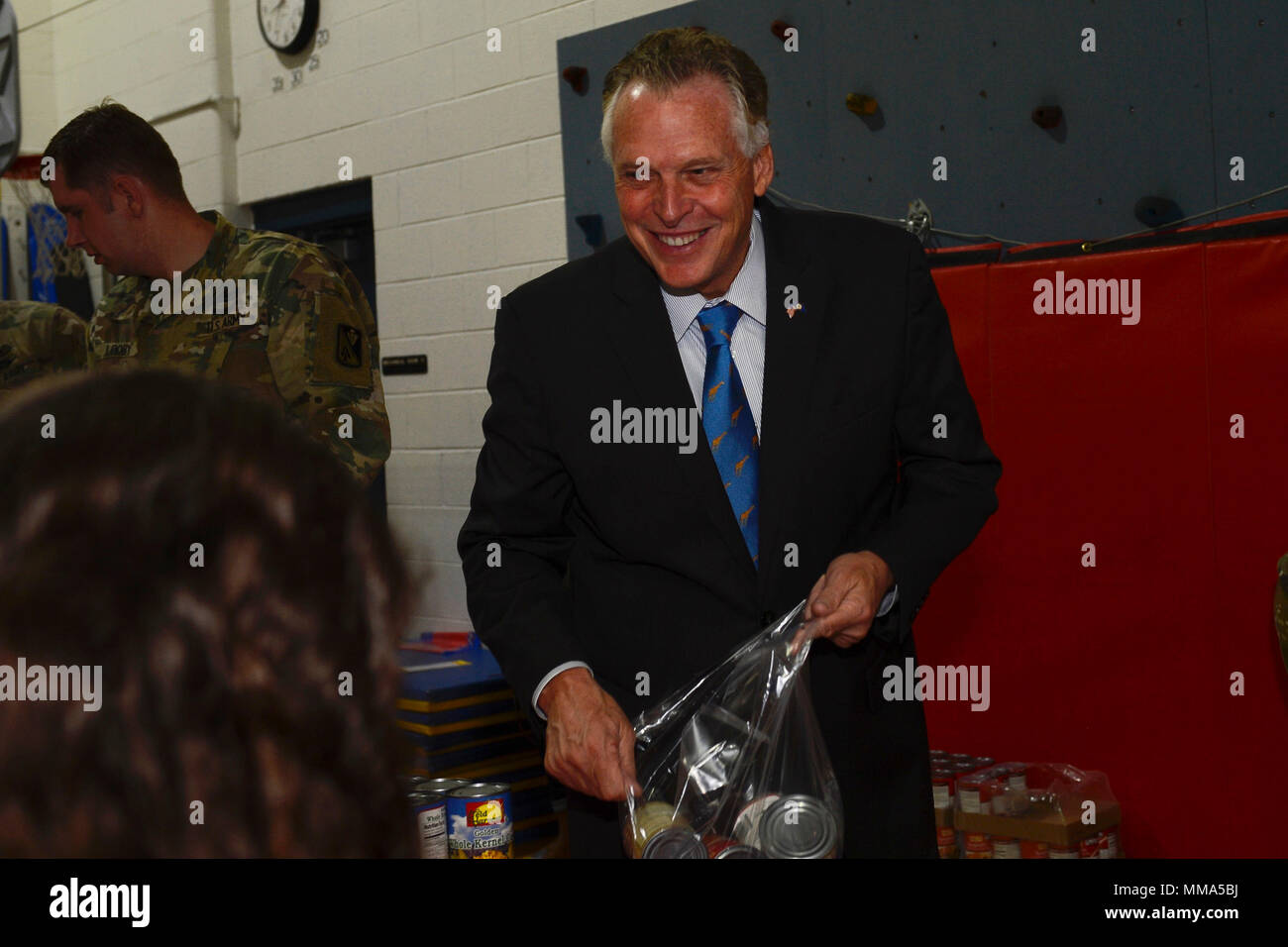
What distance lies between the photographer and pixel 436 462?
4754mm

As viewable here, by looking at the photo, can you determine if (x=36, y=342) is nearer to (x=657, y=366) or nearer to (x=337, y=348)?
(x=337, y=348)

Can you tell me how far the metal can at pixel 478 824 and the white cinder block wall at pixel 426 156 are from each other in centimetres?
187

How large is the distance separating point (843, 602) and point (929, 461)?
30 centimetres

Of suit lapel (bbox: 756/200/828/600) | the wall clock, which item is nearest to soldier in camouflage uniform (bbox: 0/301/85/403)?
the wall clock

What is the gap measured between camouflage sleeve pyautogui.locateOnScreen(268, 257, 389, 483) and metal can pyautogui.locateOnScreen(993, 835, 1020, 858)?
1415mm

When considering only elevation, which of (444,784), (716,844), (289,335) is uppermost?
(289,335)

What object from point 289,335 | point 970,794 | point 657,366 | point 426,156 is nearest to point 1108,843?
point 970,794

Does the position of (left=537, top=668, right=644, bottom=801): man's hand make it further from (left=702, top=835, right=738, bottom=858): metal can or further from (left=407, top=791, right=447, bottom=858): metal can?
(left=407, top=791, right=447, bottom=858): metal can

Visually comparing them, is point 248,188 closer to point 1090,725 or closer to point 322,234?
point 322,234

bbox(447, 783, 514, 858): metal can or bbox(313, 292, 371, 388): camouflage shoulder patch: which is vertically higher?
bbox(313, 292, 371, 388): camouflage shoulder patch

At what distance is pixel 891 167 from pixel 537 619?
2208 mm

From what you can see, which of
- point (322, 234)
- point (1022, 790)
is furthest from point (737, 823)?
point (322, 234)

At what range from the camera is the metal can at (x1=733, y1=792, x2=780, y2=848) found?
1159 millimetres

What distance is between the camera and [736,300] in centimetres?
162
